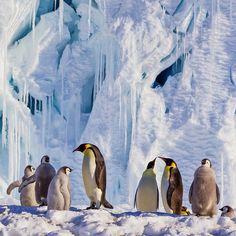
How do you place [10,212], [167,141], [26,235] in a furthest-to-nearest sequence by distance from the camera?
1. [167,141]
2. [10,212]
3. [26,235]

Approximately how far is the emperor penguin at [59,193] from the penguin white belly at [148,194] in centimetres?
108

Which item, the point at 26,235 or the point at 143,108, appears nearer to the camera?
the point at 26,235

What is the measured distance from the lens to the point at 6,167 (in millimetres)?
18219

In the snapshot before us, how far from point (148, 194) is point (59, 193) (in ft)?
4.01

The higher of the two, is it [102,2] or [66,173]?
[102,2]

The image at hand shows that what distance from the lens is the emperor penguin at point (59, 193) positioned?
8914 mm

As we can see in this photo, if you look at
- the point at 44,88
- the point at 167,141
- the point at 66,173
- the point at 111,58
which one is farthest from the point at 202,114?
the point at 66,173

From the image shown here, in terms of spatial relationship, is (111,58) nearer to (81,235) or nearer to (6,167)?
(6,167)

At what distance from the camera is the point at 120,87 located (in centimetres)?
1809

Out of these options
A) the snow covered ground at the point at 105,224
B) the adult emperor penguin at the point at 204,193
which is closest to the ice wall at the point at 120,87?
the adult emperor penguin at the point at 204,193

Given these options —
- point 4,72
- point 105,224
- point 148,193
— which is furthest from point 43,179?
point 4,72

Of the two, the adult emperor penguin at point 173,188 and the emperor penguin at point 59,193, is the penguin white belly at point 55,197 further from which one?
the adult emperor penguin at point 173,188

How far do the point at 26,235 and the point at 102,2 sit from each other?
11.6 m

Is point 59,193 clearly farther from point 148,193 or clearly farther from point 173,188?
point 173,188
